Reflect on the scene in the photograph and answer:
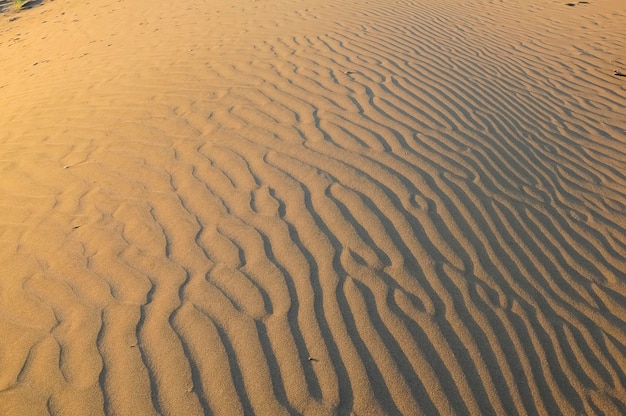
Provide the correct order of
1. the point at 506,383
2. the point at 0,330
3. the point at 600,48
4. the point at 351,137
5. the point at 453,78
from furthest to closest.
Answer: the point at 600,48
the point at 453,78
the point at 351,137
the point at 0,330
the point at 506,383

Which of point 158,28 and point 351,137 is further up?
point 351,137

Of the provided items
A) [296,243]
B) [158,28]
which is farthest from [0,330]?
[158,28]

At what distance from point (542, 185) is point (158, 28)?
6.89 metres

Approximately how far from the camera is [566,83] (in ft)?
19.1

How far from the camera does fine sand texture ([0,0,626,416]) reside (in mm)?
2328

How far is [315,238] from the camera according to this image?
3121mm

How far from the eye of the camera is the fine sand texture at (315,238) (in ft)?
7.64

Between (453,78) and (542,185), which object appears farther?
(453,78)

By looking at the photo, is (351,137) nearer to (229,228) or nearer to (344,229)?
(344,229)

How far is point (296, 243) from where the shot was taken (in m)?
3.08

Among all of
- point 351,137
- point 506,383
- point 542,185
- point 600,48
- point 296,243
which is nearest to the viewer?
point 506,383

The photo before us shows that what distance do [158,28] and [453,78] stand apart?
5234mm

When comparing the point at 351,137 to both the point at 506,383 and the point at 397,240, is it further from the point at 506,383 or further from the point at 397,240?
the point at 506,383

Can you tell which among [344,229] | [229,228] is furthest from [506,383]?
[229,228]
